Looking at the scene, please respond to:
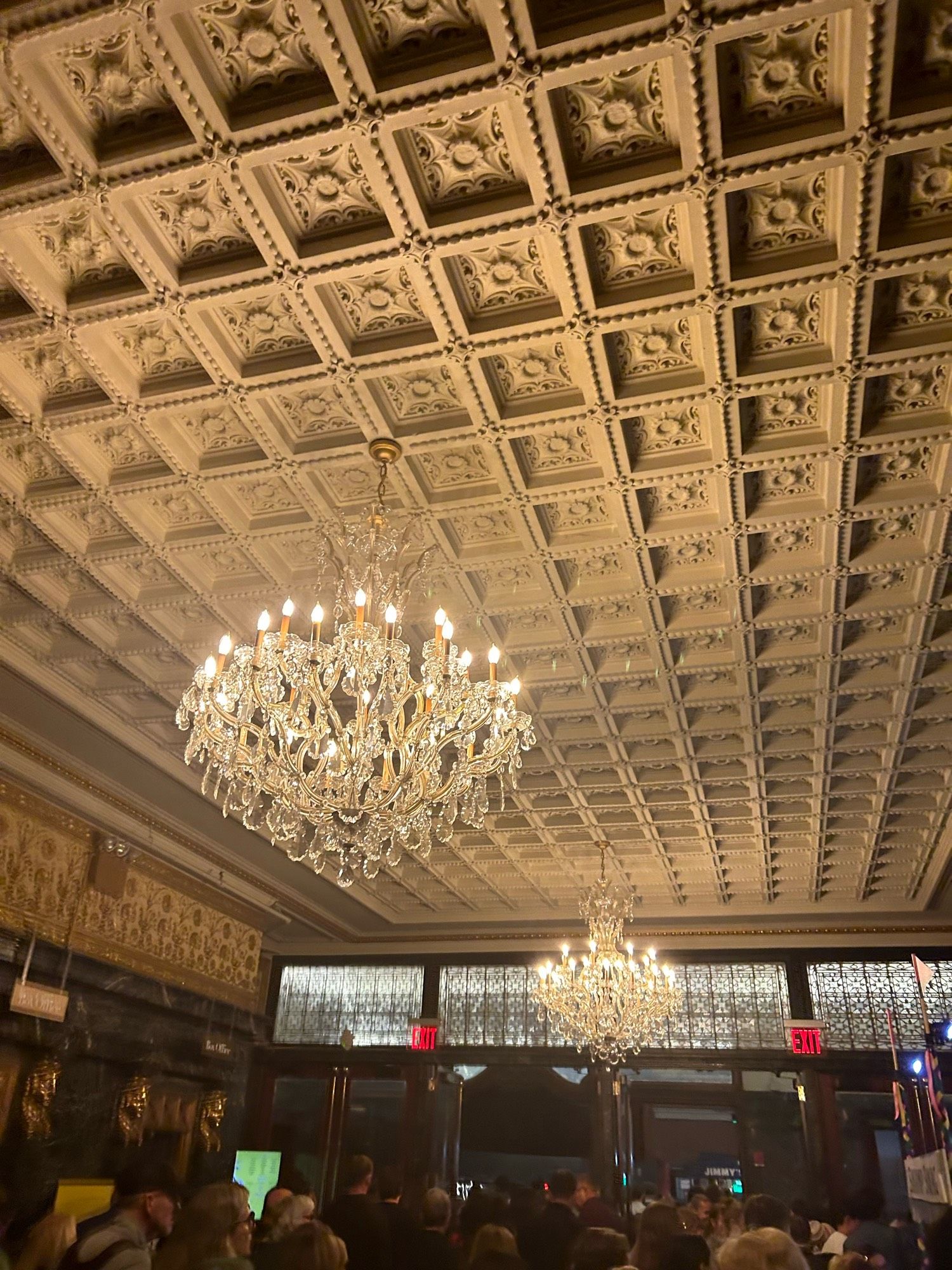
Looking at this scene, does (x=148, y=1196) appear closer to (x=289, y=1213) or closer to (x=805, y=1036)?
(x=289, y=1213)

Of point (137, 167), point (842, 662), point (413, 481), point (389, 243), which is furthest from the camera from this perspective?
point (842, 662)

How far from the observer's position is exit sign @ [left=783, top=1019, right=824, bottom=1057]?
1223cm

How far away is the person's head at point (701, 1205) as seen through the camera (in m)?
9.39

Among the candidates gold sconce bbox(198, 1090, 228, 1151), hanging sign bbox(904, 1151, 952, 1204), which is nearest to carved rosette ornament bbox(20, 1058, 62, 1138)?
gold sconce bbox(198, 1090, 228, 1151)

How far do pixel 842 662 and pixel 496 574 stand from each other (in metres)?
2.99

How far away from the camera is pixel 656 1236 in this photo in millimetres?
3453

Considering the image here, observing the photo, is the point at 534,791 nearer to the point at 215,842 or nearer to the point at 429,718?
the point at 215,842

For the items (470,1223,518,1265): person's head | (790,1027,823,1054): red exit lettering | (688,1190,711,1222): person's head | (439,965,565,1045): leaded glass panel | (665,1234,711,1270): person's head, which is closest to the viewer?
(665,1234,711,1270): person's head

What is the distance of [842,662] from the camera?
729cm

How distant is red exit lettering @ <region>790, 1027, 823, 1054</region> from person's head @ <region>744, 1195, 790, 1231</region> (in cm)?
742

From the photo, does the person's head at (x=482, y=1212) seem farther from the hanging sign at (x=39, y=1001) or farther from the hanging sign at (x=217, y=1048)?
the hanging sign at (x=217, y=1048)

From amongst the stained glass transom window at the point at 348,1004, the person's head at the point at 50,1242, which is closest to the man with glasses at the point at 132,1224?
the person's head at the point at 50,1242

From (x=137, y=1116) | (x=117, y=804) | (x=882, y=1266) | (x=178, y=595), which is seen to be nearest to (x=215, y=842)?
(x=117, y=804)

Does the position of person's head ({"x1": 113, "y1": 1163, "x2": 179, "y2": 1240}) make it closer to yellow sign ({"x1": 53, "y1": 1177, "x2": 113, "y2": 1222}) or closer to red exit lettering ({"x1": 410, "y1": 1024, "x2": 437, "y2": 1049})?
yellow sign ({"x1": 53, "y1": 1177, "x2": 113, "y2": 1222})
